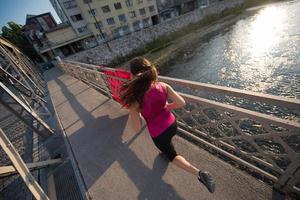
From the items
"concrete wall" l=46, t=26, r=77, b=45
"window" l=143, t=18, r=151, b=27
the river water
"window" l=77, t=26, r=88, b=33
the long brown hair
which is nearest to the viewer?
the long brown hair

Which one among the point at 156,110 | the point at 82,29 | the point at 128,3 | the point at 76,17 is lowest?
the point at 156,110

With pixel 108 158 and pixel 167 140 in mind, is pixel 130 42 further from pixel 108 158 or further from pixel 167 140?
pixel 167 140

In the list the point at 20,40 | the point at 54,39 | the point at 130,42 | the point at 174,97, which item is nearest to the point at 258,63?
the point at 174,97

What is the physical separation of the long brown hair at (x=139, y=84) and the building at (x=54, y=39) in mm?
29767

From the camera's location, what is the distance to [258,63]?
9867 millimetres

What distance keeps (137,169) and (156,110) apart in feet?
4.75

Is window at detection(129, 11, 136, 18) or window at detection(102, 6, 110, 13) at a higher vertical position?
window at detection(102, 6, 110, 13)

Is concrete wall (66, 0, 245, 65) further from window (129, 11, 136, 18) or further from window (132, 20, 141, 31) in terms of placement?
window (129, 11, 136, 18)

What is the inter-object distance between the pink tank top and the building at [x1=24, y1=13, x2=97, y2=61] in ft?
98.0

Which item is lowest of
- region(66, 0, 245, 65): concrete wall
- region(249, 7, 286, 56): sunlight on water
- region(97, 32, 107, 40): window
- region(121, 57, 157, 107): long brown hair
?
region(249, 7, 286, 56): sunlight on water

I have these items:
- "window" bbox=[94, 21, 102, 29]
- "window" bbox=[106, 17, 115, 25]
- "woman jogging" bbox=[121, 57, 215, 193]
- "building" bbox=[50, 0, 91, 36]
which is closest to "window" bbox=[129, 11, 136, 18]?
"window" bbox=[106, 17, 115, 25]

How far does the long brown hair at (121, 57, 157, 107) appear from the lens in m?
1.69

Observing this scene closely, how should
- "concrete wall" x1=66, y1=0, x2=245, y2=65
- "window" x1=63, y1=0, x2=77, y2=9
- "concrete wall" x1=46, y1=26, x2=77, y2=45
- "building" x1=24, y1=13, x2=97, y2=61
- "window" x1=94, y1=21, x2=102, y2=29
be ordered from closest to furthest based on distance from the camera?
"concrete wall" x1=66, y1=0, x2=245, y2=65 < "window" x1=63, y1=0, x2=77, y2=9 < "concrete wall" x1=46, y1=26, x2=77, y2=45 < "building" x1=24, y1=13, x2=97, y2=61 < "window" x1=94, y1=21, x2=102, y2=29

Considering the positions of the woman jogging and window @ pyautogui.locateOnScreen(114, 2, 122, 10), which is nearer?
the woman jogging
